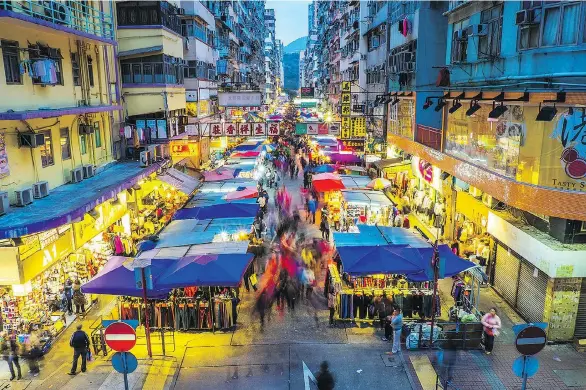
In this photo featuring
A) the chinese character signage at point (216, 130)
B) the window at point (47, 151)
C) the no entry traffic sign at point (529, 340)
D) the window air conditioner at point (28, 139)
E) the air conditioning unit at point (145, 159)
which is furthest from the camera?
the chinese character signage at point (216, 130)

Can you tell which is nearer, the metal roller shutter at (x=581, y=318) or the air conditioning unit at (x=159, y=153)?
the metal roller shutter at (x=581, y=318)

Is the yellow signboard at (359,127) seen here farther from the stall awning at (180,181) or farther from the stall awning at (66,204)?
the stall awning at (66,204)

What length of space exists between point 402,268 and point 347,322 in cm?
248

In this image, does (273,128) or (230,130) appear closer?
(230,130)

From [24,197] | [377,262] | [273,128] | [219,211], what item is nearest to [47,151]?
[24,197]

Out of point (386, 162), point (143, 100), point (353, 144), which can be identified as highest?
point (143, 100)

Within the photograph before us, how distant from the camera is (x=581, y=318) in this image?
1314 centimetres

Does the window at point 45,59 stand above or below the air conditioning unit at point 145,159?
above

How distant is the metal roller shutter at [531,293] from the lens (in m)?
13.5

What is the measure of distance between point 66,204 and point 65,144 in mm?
3885

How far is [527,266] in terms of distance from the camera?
14.4 metres

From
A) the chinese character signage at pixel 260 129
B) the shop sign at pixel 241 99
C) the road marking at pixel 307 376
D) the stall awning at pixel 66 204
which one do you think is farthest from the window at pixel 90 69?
the road marking at pixel 307 376

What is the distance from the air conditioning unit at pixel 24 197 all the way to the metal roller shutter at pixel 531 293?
49.9 feet

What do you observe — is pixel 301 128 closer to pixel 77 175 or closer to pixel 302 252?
pixel 302 252
